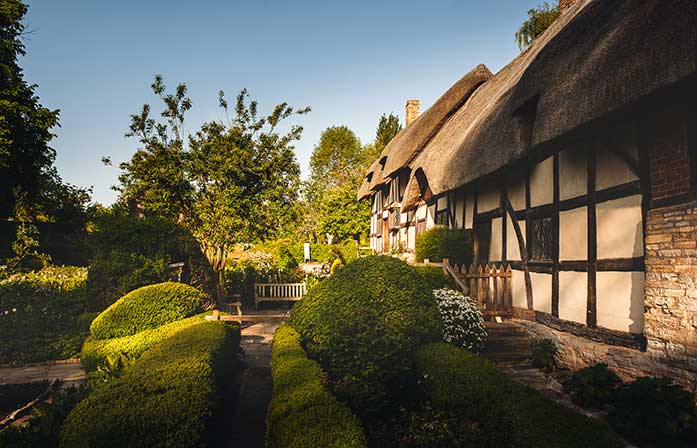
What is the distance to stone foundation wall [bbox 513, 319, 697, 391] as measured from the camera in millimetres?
5016

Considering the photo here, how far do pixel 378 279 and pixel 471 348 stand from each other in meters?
2.17

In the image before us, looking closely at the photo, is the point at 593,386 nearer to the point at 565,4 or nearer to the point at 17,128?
the point at 565,4

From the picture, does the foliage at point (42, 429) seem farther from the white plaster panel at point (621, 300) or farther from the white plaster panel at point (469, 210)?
the white plaster panel at point (469, 210)

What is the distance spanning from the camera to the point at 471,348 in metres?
7.02

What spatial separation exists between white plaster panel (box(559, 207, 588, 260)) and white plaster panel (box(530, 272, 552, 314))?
2.18 ft

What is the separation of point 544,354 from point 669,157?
3.73 metres

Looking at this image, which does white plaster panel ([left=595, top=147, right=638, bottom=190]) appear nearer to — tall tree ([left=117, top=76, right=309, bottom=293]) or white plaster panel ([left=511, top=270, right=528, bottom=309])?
white plaster panel ([left=511, top=270, right=528, bottom=309])

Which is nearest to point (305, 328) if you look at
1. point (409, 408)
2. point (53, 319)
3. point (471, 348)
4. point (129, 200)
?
point (409, 408)

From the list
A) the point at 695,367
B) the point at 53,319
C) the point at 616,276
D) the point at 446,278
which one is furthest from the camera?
the point at 53,319

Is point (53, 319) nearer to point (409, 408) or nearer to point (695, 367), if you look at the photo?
point (409, 408)

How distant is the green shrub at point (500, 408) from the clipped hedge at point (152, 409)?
2512 millimetres

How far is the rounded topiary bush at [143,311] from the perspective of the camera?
25.8 ft

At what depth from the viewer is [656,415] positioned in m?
4.21

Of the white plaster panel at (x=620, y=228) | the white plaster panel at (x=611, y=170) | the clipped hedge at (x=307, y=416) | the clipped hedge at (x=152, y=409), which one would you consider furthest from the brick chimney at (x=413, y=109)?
the clipped hedge at (x=152, y=409)
